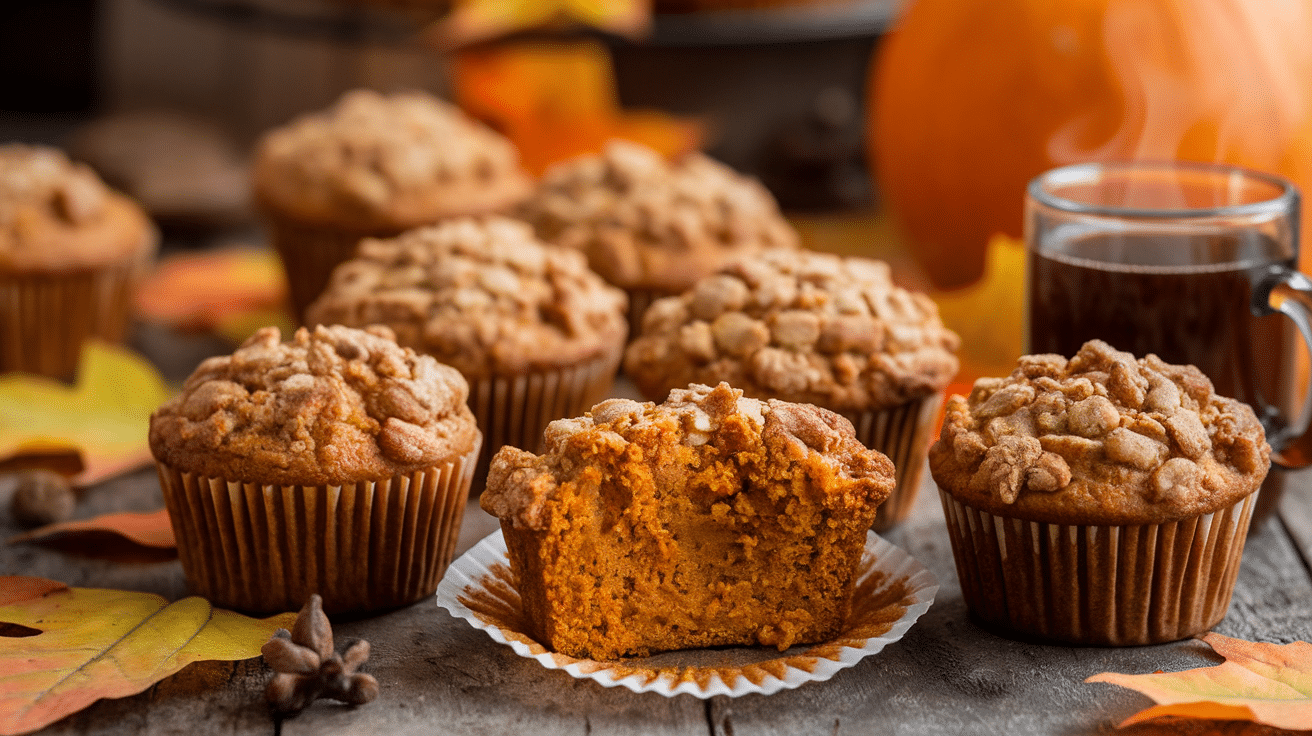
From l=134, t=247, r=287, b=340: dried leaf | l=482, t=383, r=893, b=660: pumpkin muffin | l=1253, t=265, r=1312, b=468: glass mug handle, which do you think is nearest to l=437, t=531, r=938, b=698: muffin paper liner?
l=482, t=383, r=893, b=660: pumpkin muffin

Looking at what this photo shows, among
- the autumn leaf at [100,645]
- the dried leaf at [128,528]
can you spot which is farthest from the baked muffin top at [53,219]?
the autumn leaf at [100,645]

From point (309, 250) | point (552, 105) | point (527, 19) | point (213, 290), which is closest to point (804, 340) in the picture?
point (309, 250)

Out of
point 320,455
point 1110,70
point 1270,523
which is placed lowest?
point 1270,523

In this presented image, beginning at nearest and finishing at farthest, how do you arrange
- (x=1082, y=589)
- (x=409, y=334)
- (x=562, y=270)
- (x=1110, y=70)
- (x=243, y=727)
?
(x=243, y=727), (x=1082, y=589), (x=409, y=334), (x=562, y=270), (x=1110, y=70)

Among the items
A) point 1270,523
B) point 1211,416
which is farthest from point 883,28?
point 1211,416

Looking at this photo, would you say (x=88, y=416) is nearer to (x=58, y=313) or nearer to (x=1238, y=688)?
(x=58, y=313)

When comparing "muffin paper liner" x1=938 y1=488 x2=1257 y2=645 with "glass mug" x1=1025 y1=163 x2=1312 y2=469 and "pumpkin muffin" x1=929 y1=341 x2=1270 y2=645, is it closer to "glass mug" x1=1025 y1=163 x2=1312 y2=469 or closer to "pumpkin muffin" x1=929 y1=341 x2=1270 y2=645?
"pumpkin muffin" x1=929 y1=341 x2=1270 y2=645

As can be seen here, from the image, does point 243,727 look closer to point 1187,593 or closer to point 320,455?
point 320,455
